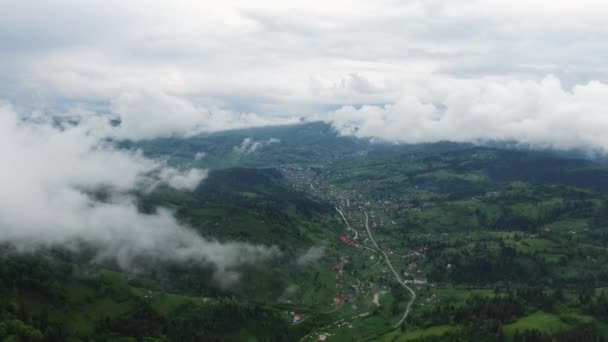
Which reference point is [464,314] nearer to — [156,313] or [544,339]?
[544,339]

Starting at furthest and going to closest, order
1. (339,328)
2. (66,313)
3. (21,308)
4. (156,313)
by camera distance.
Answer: (339,328) < (156,313) < (66,313) < (21,308)

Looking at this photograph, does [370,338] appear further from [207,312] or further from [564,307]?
[564,307]

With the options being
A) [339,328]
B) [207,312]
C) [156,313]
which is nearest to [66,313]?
[156,313]

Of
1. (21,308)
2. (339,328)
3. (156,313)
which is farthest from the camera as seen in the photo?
(339,328)

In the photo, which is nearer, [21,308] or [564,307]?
[21,308]

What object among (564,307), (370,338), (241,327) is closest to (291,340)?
(241,327)

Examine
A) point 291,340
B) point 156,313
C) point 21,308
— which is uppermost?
point 21,308

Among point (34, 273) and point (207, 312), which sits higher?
point (34, 273)

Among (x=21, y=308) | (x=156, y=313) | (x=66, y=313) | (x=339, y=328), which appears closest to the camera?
(x=21, y=308)

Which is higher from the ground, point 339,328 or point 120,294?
point 120,294
